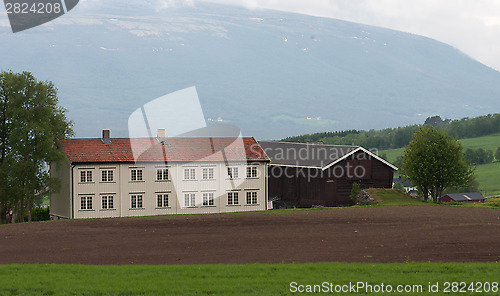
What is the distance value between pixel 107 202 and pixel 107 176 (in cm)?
247

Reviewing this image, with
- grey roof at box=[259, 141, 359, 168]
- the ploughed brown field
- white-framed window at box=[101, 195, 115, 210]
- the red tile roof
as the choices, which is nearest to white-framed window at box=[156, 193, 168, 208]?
the red tile roof

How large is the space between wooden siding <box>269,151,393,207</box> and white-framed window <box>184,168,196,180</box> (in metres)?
12.2

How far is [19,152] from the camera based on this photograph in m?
61.2

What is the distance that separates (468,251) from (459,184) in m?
46.4

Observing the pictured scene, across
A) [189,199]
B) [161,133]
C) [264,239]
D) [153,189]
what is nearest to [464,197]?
[161,133]

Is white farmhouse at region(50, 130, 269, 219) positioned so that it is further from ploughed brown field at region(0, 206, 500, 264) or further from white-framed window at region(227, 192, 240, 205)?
ploughed brown field at region(0, 206, 500, 264)

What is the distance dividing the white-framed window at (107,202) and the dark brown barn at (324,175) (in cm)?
1978

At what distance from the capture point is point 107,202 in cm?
6062

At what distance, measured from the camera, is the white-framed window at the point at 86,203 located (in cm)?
5975

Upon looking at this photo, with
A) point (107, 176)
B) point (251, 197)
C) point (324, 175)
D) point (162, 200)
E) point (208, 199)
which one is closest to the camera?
point (107, 176)

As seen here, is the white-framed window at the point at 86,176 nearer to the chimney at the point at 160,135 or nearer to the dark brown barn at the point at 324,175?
the chimney at the point at 160,135

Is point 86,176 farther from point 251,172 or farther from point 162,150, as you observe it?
point 251,172

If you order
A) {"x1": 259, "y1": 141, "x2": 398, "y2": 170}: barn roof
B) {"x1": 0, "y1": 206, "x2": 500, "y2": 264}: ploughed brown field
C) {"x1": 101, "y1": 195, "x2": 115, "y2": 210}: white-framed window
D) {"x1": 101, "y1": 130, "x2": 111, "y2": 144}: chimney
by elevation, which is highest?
{"x1": 101, "y1": 130, "x2": 111, "y2": 144}: chimney

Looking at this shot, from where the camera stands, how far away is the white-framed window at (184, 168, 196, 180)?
63.8 metres
